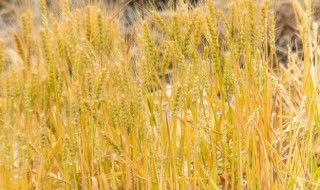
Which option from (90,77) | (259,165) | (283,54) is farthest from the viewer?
(283,54)

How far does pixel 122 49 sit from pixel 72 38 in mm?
215

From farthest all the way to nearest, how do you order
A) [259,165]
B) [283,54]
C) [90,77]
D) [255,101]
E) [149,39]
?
[283,54], [255,101], [259,165], [149,39], [90,77]

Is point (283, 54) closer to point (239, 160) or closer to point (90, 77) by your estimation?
point (239, 160)

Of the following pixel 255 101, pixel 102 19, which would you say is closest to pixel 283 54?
pixel 255 101

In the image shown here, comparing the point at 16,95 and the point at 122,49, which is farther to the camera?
the point at 122,49

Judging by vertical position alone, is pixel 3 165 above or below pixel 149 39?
below

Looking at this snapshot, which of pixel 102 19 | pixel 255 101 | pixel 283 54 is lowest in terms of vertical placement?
pixel 255 101

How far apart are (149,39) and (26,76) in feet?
1.18

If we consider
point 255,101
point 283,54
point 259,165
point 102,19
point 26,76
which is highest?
point 283,54

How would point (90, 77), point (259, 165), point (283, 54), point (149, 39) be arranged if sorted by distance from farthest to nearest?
point (283, 54), point (259, 165), point (149, 39), point (90, 77)

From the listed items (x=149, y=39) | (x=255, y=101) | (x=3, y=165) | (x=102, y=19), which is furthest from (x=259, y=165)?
(x=3, y=165)

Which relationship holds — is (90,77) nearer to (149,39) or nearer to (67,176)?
(149,39)

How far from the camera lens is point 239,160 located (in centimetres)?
174

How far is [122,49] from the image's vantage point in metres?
1.94
